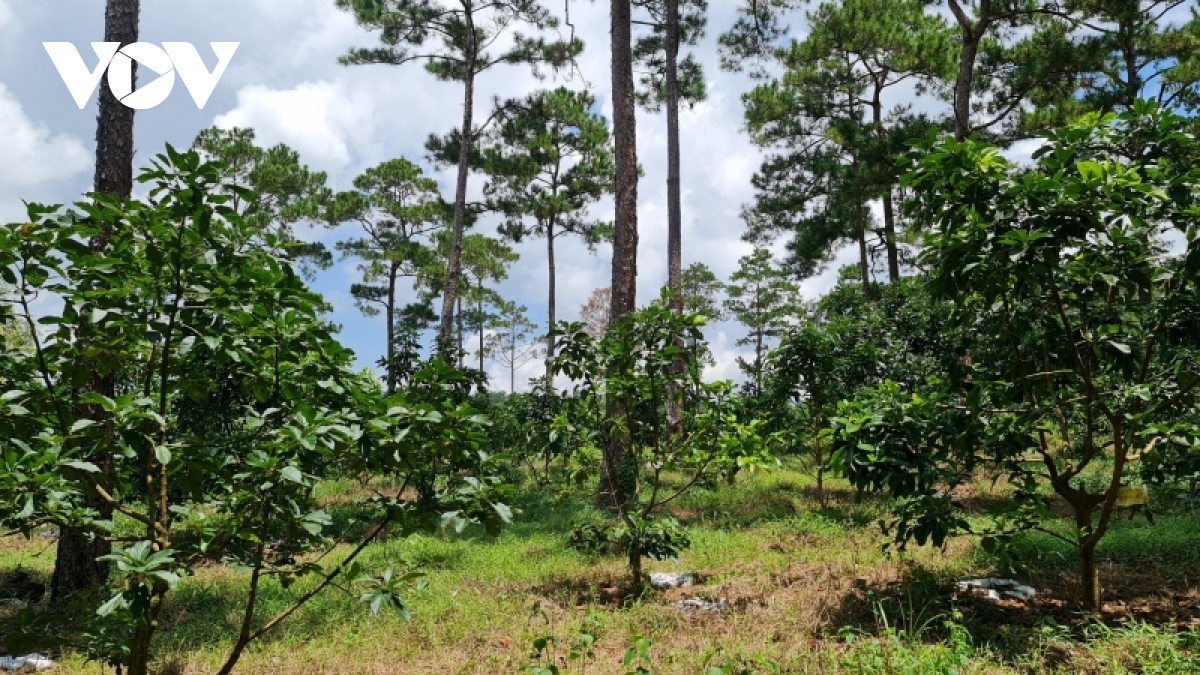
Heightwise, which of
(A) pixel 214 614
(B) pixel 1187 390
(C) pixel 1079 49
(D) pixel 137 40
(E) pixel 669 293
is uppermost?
(C) pixel 1079 49

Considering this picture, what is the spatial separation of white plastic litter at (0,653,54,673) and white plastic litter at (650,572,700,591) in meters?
3.97

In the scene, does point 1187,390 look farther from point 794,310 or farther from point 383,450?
point 794,310

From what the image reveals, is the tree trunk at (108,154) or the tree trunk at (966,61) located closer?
the tree trunk at (108,154)

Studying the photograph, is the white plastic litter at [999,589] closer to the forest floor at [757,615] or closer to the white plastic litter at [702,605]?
the forest floor at [757,615]

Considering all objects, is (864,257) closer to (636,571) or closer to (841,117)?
(841,117)

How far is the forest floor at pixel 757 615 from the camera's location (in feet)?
11.9

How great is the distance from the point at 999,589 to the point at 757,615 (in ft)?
5.47

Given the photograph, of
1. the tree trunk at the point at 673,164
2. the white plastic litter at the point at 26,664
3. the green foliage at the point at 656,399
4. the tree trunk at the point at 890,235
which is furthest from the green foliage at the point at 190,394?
the tree trunk at the point at 890,235

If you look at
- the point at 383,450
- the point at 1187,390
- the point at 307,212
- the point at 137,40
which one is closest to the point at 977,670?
the point at 1187,390

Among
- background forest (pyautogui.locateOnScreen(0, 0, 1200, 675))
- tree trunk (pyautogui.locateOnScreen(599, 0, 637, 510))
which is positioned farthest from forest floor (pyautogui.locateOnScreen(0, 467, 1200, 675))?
tree trunk (pyautogui.locateOnScreen(599, 0, 637, 510))

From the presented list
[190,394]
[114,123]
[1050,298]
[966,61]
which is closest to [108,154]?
[114,123]

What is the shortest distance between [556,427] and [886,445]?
7.74 feet

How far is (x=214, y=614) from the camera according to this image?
541cm

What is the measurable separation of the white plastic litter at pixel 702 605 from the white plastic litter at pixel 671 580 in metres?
0.51
